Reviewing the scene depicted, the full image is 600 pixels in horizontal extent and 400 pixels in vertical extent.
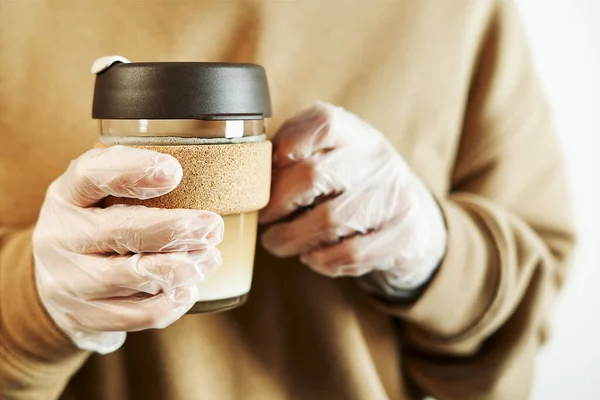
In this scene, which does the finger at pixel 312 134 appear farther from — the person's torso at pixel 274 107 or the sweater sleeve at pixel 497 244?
the sweater sleeve at pixel 497 244

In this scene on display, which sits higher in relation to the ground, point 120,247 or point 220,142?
point 220,142

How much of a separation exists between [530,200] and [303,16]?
1.45 feet

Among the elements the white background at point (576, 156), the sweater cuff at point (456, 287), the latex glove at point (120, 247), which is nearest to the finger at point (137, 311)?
the latex glove at point (120, 247)

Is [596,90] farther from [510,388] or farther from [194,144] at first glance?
[194,144]

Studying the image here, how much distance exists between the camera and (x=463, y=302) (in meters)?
0.77

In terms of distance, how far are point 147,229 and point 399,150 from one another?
432 millimetres

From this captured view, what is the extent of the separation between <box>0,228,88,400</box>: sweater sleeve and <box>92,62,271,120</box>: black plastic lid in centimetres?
25

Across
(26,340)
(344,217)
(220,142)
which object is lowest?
(26,340)

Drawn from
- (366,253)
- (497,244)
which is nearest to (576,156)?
(497,244)

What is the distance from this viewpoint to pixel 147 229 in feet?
1.65

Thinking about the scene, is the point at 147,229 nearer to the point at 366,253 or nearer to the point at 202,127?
the point at 202,127

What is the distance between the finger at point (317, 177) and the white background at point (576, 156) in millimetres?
639

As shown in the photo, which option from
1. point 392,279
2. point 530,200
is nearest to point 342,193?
point 392,279

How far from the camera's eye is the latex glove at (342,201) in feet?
2.07
